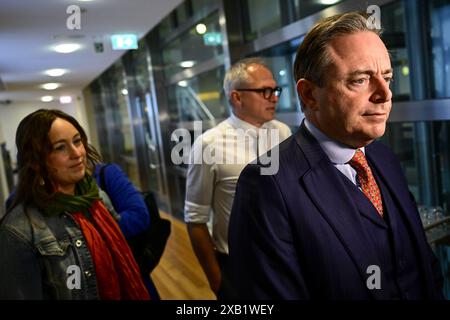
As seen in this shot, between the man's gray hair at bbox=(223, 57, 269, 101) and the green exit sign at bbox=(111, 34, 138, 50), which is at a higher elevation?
the green exit sign at bbox=(111, 34, 138, 50)

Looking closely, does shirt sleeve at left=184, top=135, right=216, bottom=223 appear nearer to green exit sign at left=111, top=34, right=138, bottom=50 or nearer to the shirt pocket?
the shirt pocket

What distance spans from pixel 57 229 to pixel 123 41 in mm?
2403

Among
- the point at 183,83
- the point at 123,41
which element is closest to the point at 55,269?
the point at 123,41

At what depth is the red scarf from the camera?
116cm

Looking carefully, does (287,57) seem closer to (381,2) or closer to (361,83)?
(381,2)

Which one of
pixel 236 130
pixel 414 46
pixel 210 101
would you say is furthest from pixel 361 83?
pixel 210 101

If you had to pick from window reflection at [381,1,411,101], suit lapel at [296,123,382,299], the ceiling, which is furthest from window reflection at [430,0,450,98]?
the ceiling

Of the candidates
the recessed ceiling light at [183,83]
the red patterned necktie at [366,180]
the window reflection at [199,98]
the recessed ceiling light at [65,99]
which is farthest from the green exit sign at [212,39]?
the red patterned necktie at [366,180]

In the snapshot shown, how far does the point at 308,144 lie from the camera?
2.56 ft

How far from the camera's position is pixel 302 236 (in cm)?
70

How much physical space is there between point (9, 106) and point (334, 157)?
1132 millimetres

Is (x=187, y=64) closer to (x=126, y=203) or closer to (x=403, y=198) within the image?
(x=126, y=203)

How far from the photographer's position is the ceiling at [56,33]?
2.24 m
